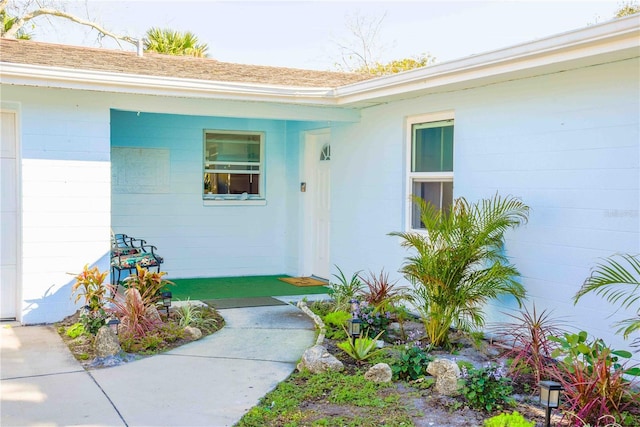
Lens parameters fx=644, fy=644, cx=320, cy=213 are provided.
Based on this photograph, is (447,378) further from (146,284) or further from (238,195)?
(238,195)

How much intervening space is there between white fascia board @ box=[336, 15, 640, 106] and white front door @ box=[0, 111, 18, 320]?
413 centimetres

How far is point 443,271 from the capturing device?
6.21 metres

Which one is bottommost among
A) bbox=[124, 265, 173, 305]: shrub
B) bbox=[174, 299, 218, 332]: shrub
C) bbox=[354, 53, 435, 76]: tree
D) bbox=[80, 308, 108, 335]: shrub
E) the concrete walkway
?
the concrete walkway

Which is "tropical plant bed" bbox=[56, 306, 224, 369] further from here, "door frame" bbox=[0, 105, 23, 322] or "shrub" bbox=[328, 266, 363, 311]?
"shrub" bbox=[328, 266, 363, 311]

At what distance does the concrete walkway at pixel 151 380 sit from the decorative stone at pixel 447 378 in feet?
4.31

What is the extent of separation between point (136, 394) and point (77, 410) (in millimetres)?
489

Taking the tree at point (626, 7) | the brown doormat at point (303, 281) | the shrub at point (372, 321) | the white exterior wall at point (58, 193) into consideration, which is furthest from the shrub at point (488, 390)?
the tree at point (626, 7)

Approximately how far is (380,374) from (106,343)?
99.7 inches

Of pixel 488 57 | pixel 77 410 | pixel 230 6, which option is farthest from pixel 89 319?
pixel 230 6

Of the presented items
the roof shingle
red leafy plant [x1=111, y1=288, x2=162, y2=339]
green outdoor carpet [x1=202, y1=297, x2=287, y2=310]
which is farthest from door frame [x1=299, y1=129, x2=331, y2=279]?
red leafy plant [x1=111, y1=288, x2=162, y2=339]

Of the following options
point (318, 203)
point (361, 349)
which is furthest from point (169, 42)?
point (361, 349)

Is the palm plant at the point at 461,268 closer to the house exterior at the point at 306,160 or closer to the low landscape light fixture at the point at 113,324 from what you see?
the house exterior at the point at 306,160

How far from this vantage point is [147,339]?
20.6 ft

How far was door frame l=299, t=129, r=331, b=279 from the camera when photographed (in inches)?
424
